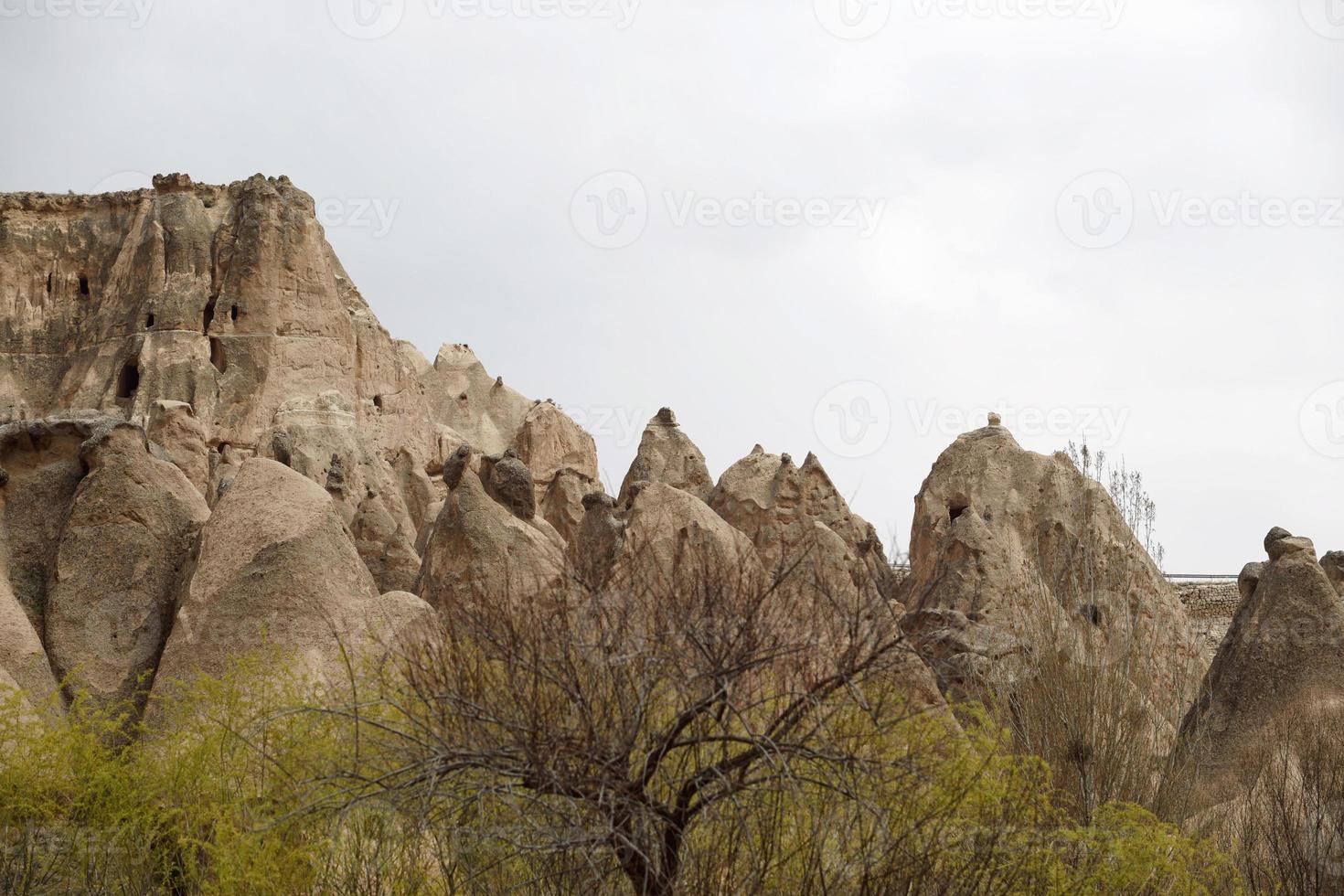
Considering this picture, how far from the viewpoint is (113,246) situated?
157ft

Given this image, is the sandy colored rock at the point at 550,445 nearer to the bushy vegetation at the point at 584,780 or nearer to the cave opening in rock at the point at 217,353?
the cave opening in rock at the point at 217,353

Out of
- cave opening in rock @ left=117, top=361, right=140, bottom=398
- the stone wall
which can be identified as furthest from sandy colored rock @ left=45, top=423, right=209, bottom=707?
cave opening in rock @ left=117, top=361, right=140, bottom=398

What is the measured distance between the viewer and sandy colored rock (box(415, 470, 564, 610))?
15070 mm

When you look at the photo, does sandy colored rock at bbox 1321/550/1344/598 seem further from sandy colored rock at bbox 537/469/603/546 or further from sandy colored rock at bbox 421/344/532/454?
sandy colored rock at bbox 421/344/532/454

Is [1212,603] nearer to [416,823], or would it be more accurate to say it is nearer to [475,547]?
[475,547]

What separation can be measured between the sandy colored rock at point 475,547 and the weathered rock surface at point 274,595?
3.12 meters

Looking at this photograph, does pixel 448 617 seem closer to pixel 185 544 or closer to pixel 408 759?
pixel 408 759

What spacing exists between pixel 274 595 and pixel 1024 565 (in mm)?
12692

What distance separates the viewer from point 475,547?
1532 centimetres

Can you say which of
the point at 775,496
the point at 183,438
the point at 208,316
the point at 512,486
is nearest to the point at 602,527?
the point at 512,486

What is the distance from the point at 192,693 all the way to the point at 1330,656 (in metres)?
11.6

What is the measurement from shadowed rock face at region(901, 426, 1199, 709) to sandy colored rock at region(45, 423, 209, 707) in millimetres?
7184

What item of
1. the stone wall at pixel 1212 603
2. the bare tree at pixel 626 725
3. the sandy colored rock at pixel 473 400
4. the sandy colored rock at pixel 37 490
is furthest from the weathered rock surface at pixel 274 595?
the sandy colored rock at pixel 473 400

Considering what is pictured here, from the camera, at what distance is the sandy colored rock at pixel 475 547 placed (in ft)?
49.4
